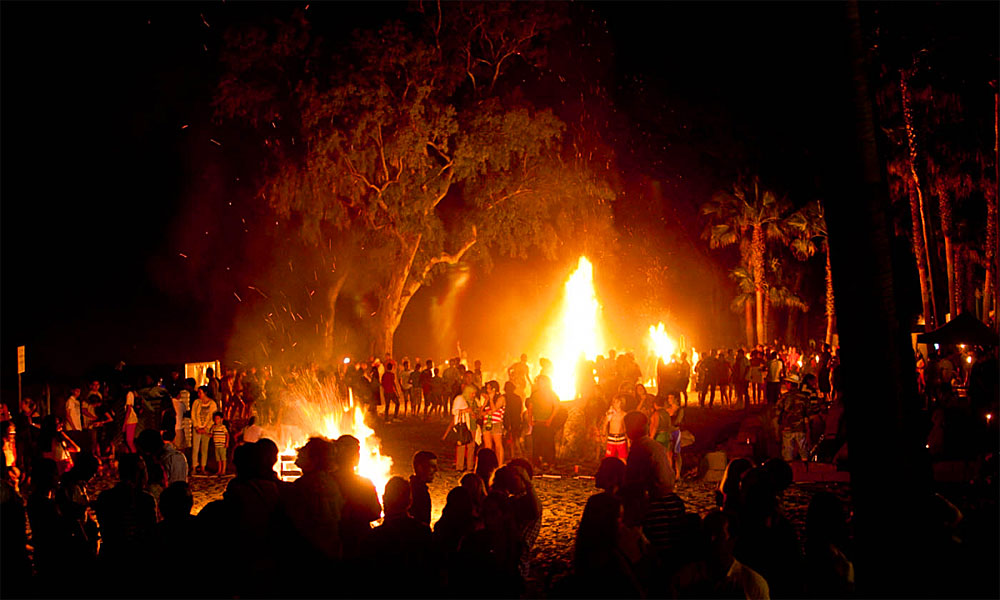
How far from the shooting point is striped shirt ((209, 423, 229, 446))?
1513 centimetres

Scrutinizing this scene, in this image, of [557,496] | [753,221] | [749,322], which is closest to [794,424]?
[557,496]

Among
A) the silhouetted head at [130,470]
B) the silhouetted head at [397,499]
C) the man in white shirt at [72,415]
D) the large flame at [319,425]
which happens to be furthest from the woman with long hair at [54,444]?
the silhouetted head at [397,499]

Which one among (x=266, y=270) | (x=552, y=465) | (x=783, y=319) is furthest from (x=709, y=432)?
(x=783, y=319)

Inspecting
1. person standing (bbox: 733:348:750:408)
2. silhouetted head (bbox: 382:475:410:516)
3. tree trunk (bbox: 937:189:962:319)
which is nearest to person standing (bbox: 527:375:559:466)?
silhouetted head (bbox: 382:475:410:516)

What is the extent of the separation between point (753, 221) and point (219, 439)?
2767 centimetres

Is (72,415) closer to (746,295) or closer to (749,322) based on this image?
(746,295)

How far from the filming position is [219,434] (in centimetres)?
1516

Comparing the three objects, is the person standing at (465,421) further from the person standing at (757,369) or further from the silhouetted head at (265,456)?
the person standing at (757,369)

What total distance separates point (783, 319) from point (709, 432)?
32368mm

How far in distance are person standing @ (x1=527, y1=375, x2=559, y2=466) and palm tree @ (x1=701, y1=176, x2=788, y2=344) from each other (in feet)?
78.1

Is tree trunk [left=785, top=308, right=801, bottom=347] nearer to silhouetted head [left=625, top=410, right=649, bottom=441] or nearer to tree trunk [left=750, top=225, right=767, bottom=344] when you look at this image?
tree trunk [left=750, top=225, right=767, bottom=344]

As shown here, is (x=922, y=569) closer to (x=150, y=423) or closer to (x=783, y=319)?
(x=150, y=423)

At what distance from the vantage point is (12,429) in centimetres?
1257

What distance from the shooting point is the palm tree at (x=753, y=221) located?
37250mm
